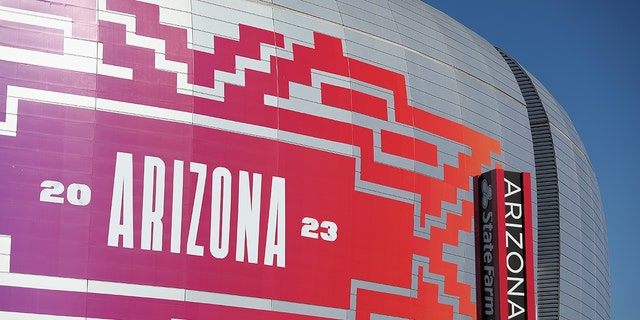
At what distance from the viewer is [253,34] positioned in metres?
28.8

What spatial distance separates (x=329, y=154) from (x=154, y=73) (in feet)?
17.1

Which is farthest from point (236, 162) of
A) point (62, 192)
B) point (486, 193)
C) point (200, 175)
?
point (486, 193)

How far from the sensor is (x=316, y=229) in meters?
28.9

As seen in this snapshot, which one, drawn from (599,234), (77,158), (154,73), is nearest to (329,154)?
(154,73)

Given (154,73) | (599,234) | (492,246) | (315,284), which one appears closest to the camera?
(154,73)

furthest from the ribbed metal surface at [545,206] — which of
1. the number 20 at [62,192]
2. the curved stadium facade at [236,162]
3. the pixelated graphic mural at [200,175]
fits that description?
the number 20 at [62,192]

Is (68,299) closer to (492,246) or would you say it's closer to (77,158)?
(77,158)

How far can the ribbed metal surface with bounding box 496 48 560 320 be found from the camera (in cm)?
3872

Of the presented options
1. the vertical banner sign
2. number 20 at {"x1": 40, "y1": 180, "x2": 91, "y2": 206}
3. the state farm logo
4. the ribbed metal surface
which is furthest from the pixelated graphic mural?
the ribbed metal surface

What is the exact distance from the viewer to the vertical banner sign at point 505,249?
32.2m

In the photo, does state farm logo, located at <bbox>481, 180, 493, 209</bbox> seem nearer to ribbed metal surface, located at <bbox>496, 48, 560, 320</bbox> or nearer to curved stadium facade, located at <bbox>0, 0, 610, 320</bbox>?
curved stadium facade, located at <bbox>0, 0, 610, 320</bbox>

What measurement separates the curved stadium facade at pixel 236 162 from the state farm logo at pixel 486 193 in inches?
22.2

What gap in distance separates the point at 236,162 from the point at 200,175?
1054mm

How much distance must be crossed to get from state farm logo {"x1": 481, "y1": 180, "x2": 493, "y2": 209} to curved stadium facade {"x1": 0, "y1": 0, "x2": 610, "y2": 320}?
56cm
